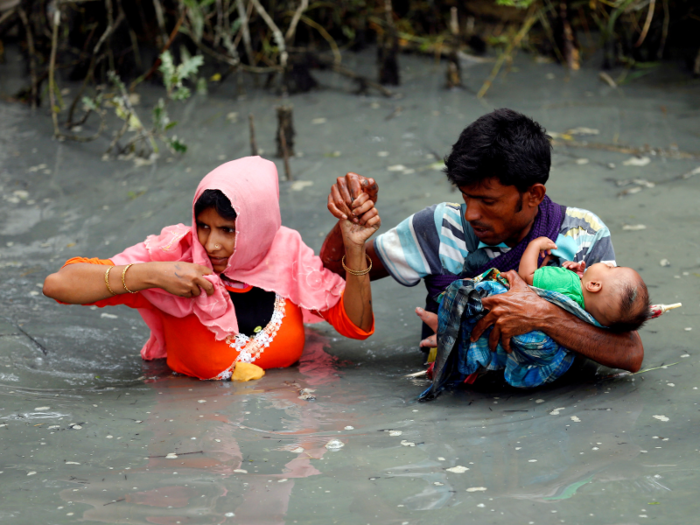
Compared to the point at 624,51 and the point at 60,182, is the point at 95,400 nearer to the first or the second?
the point at 60,182

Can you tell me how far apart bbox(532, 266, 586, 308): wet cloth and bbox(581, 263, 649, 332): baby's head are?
0.09ft

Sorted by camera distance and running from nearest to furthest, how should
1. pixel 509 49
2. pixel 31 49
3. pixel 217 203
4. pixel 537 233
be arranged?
pixel 217 203
pixel 537 233
pixel 31 49
pixel 509 49

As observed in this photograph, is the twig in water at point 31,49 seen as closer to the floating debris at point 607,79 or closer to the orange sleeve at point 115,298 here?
the orange sleeve at point 115,298

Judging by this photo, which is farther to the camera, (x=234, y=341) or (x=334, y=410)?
(x=234, y=341)

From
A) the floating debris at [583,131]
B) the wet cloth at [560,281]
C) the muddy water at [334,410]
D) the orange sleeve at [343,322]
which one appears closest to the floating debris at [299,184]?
the muddy water at [334,410]

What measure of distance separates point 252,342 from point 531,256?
1.17 metres

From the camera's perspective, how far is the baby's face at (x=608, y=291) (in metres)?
2.38

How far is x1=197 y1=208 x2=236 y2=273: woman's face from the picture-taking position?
2.70 metres

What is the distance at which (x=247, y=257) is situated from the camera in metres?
2.82

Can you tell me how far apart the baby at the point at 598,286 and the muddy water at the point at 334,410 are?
279 mm

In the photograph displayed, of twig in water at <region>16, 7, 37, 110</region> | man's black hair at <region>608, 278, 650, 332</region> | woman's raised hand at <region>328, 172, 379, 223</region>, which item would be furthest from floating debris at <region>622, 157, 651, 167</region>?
twig in water at <region>16, 7, 37, 110</region>

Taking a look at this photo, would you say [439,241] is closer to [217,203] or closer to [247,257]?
[247,257]

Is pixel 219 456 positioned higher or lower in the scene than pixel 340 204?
lower

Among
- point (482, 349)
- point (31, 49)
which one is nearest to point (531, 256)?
point (482, 349)
